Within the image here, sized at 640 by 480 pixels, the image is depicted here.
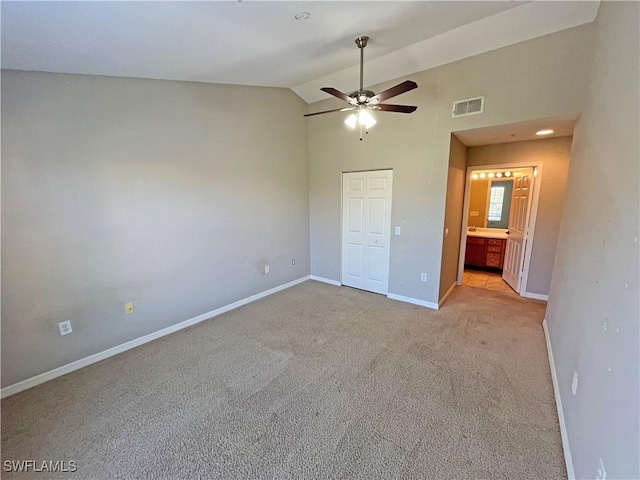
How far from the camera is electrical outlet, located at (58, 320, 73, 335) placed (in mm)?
2395

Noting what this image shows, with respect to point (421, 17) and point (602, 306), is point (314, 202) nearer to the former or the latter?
point (421, 17)

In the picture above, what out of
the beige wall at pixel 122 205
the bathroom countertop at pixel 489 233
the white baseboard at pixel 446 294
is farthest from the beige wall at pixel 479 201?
the beige wall at pixel 122 205

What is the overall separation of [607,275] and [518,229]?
3.49 metres

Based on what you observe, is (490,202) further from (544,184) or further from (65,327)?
(65,327)

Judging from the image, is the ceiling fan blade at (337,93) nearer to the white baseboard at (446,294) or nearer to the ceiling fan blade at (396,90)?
the ceiling fan blade at (396,90)

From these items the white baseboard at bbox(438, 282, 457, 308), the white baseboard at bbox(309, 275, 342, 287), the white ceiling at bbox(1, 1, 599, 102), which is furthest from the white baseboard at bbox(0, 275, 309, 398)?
the white baseboard at bbox(438, 282, 457, 308)

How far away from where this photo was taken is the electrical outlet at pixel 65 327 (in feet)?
7.86

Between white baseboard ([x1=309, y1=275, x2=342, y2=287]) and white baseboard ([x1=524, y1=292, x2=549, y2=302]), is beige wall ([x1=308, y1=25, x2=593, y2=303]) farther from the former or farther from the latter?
white baseboard ([x1=524, y1=292, x2=549, y2=302])

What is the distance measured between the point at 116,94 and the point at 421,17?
293 centimetres

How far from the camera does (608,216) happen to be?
149cm

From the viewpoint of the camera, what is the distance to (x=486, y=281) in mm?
4891

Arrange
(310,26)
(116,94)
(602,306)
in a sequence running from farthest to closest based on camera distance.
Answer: (116,94) < (310,26) < (602,306)

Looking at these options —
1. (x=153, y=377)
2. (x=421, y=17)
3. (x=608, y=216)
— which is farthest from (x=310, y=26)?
(x=153, y=377)

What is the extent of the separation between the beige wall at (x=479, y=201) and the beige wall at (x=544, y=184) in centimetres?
212
